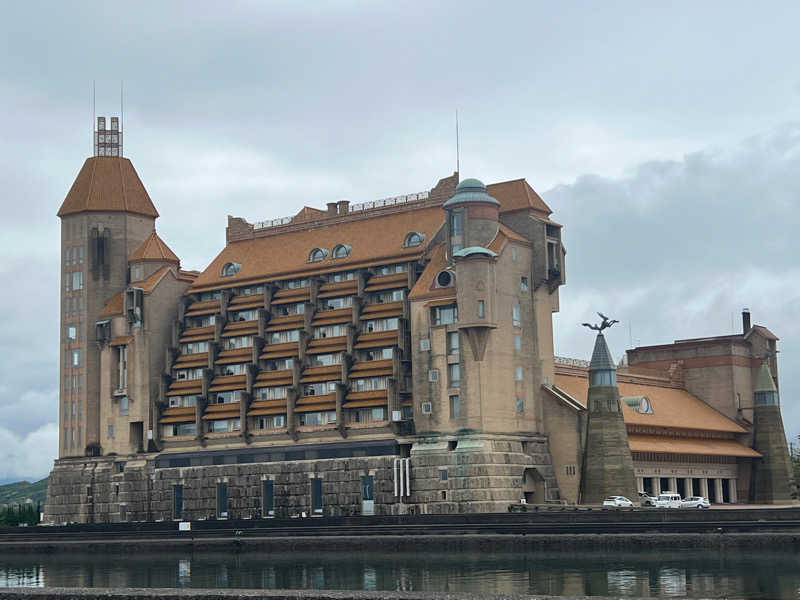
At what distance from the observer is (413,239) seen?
147250 mm

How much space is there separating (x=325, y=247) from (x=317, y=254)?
1.34m

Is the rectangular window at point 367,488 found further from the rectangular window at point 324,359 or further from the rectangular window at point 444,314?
the rectangular window at point 444,314

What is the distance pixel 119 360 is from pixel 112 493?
617 inches

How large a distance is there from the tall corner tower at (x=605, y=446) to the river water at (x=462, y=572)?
31416mm

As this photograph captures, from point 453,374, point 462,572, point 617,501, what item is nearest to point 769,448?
point 617,501

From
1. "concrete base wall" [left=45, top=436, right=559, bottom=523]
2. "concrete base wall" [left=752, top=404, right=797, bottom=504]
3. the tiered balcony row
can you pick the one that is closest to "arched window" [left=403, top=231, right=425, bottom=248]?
the tiered balcony row

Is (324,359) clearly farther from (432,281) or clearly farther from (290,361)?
(432,281)

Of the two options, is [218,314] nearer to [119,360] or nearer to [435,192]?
[119,360]

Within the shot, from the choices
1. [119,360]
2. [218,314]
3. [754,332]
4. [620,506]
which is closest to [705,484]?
[754,332]

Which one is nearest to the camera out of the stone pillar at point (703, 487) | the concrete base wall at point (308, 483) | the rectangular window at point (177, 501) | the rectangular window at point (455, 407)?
the concrete base wall at point (308, 483)

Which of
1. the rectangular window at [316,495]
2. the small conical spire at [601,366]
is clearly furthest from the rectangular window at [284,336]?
the small conical spire at [601,366]

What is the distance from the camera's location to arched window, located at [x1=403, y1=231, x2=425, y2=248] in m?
146

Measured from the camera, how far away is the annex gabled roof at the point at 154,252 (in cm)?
15950

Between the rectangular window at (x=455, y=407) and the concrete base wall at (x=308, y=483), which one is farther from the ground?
the rectangular window at (x=455, y=407)
